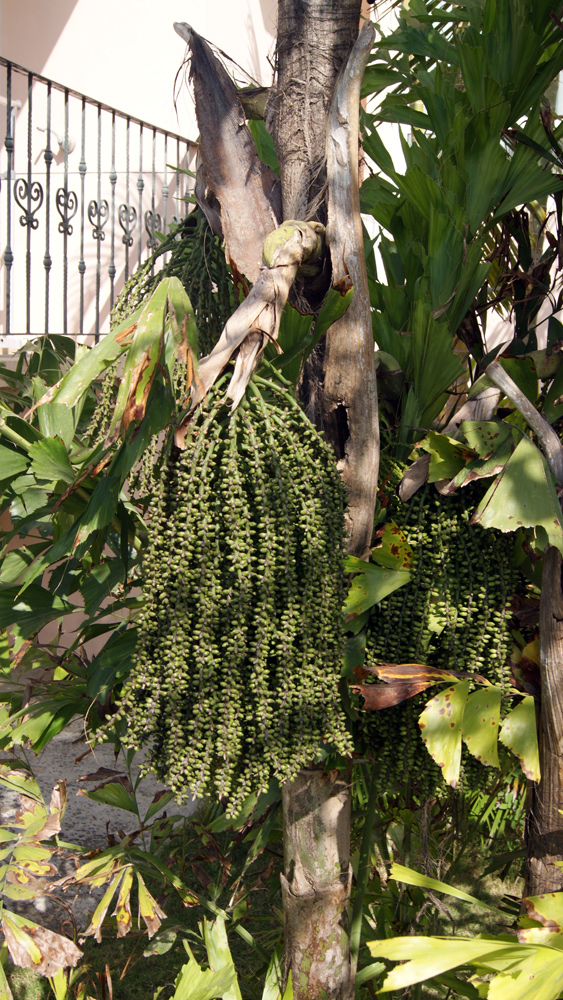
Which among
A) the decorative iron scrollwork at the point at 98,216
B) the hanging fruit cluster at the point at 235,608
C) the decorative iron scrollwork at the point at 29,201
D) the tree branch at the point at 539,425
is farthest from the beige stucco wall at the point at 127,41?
the hanging fruit cluster at the point at 235,608

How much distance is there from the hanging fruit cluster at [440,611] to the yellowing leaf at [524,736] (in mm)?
67

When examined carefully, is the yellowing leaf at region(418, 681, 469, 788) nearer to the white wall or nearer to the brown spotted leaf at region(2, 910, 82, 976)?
the brown spotted leaf at region(2, 910, 82, 976)

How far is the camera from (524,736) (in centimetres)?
141

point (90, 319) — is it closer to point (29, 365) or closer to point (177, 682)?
point (29, 365)

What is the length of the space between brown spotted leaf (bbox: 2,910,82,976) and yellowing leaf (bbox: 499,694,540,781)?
972mm

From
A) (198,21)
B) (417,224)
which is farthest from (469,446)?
(198,21)

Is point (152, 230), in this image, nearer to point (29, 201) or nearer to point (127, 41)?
point (29, 201)

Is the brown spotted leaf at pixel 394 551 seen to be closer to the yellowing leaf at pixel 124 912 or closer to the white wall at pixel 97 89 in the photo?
the yellowing leaf at pixel 124 912

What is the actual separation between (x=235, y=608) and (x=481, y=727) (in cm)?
55

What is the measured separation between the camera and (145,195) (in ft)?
19.6

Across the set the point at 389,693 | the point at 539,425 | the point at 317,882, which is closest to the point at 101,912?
the point at 317,882

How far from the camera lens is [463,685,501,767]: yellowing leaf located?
52.3 inches

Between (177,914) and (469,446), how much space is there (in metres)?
2.70

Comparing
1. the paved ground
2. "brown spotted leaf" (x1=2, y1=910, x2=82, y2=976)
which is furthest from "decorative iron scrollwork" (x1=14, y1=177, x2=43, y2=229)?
"brown spotted leaf" (x1=2, y1=910, x2=82, y2=976)
